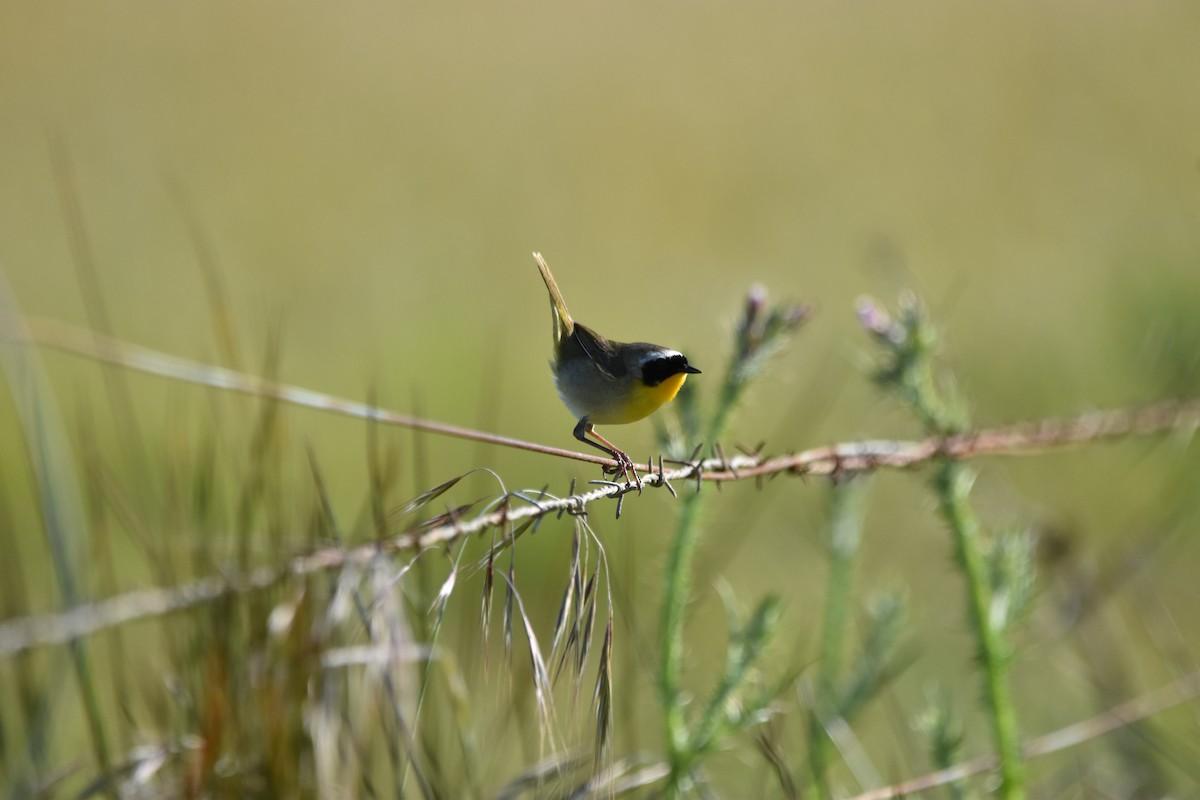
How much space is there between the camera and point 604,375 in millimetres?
1305

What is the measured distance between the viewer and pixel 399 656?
108 cm

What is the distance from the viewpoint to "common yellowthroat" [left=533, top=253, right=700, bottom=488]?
1.29 m

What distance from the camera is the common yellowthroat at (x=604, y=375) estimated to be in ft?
4.24

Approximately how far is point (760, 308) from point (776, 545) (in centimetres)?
265

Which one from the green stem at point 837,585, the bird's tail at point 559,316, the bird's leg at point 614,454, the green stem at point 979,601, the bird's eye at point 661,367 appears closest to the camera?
the bird's leg at point 614,454

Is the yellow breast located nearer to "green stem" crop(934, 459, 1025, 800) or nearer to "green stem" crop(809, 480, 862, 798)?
"green stem" crop(934, 459, 1025, 800)

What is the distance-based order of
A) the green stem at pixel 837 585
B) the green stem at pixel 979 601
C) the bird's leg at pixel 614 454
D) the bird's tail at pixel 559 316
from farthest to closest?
the green stem at pixel 837 585, the green stem at pixel 979 601, the bird's tail at pixel 559 316, the bird's leg at pixel 614 454

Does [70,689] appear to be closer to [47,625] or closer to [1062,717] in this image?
[47,625]

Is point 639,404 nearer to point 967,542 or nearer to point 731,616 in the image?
point 731,616

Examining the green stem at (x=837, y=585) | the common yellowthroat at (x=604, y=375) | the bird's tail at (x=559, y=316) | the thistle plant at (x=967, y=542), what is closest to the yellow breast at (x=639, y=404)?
the common yellowthroat at (x=604, y=375)

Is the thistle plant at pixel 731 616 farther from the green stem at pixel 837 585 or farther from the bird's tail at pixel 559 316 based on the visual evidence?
the green stem at pixel 837 585

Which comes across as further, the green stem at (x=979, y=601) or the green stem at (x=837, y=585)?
the green stem at (x=837, y=585)

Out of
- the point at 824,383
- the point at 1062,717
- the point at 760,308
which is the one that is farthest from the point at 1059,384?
the point at 760,308

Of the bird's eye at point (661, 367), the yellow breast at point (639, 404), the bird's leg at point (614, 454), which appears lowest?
the bird's leg at point (614, 454)
